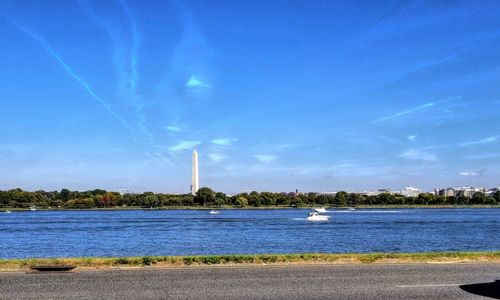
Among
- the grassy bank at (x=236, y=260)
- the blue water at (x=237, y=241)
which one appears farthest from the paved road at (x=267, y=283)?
the blue water at (x=237, y=241)

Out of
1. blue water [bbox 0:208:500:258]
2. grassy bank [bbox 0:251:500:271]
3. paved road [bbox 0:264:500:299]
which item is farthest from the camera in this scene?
blue water [bbox 0:208:500:258]

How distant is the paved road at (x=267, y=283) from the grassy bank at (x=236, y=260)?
1493mm

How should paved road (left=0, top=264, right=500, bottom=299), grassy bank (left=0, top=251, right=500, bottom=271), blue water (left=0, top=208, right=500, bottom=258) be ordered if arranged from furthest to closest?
1. blue water (left=0, top=208, right=500, bottom=258)
2. grassy bank (left=0, top=251, right=500, bottom=271)
3. paved road (left=0, top=264, right=500, bottom=299)

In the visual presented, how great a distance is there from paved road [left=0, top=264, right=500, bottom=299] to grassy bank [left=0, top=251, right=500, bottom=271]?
1.49 m

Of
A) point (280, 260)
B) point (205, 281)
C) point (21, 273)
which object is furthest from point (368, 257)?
point (21, 273)

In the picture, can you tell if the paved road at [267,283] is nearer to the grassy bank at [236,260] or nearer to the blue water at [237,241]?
the grassy bank at [236,260]

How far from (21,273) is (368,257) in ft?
41.8

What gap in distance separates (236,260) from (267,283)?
545 centimetres

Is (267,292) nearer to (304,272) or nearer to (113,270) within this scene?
(304,272)

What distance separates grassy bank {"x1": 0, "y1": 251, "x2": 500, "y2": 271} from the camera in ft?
70.9

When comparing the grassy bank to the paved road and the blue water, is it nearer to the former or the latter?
the paved road

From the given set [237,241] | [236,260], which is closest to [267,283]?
[236,260]

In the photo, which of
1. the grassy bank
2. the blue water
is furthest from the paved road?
the blue water

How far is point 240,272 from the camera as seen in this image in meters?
19.5
